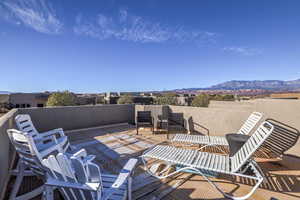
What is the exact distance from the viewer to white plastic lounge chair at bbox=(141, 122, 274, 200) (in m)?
1.81

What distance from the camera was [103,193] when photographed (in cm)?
135

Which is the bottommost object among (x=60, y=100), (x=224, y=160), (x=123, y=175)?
(x=224, y=160)

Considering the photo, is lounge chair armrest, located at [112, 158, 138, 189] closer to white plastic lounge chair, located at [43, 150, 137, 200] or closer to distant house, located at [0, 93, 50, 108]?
white plastic lounge chair, located at [43, 150, 137, 200]

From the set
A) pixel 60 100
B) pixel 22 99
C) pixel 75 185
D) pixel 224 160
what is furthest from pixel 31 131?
pixel 22 99

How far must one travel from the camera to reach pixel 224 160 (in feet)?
7.13

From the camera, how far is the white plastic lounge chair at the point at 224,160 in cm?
181

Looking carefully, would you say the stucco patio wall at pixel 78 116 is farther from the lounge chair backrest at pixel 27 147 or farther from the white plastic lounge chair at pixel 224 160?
the white plastic lounge chair at pixel 224 160

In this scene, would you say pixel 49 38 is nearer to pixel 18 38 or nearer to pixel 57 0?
pixel 18 38

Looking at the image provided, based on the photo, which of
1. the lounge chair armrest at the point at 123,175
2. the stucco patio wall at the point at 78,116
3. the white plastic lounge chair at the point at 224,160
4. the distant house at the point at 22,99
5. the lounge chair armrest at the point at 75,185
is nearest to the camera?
the lounge chair armrest at the point at 75,185

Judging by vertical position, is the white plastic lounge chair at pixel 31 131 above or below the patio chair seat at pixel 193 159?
above

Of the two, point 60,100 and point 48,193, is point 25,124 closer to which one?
point 48,193

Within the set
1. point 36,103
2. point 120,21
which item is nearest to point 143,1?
point 120,21

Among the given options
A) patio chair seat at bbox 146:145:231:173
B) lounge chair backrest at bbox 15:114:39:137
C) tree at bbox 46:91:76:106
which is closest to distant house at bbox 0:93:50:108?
tree at bbox 46:91:76:106

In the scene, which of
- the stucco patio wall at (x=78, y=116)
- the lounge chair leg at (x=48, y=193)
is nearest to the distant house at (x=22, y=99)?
the stucco patio wall at (x=78, y=116)
